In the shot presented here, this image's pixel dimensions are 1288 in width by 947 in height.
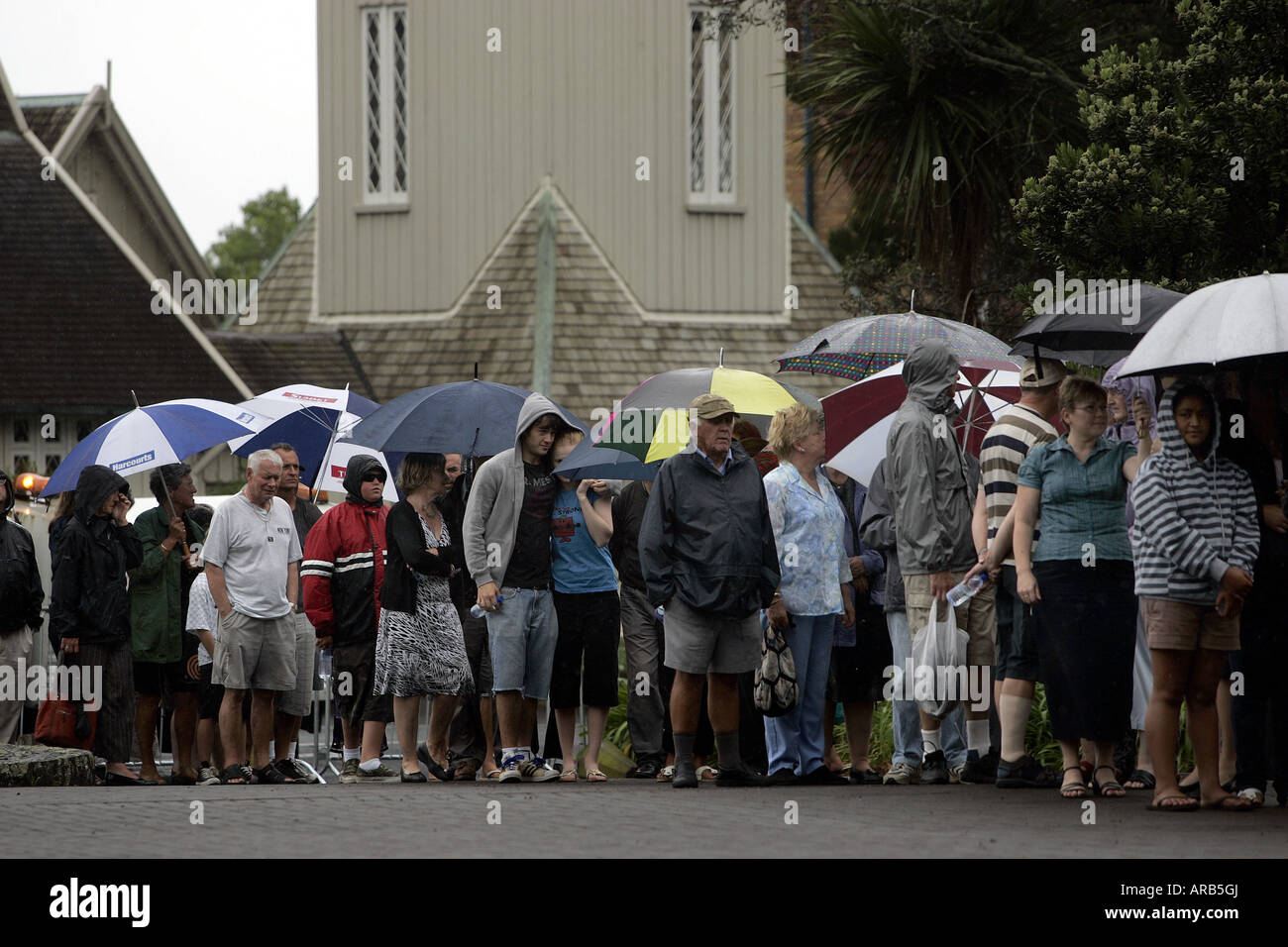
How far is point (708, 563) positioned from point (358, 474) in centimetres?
293

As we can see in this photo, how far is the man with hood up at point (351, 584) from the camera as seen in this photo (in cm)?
1226

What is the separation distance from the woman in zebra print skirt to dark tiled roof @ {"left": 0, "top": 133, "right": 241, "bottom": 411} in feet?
45.5

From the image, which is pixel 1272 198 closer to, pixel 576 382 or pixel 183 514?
pixel 183 514

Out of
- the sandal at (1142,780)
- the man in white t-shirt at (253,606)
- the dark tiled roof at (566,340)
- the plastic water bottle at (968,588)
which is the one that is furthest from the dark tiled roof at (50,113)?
the sandal at (1142,780)

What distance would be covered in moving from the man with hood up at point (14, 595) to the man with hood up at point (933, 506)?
5772 millimetres

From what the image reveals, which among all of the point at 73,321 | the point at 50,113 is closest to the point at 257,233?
the point at 50,113

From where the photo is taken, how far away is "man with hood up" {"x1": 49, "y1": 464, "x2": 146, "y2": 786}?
39.8 feet

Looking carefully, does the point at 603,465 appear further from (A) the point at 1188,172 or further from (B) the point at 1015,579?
(A) the point at 1188,172

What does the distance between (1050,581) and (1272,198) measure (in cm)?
649

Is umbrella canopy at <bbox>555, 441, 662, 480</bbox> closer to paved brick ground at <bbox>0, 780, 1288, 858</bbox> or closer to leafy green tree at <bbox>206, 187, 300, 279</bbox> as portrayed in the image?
paved brick ground at <bbox>0, 780, 1288, 858</bbox>

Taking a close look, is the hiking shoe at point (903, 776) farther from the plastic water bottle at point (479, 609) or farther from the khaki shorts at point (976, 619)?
the plastic water bottle at point (479, 609)

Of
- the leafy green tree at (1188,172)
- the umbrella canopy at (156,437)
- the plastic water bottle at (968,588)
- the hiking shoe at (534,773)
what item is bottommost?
the hiking shoe at (534,773)

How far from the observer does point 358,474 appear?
40.7 ft

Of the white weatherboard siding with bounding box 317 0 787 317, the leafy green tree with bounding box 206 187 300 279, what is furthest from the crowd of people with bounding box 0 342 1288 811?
the leafy green tree with bounding box 206 187 300 279
